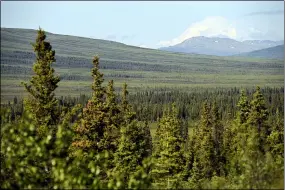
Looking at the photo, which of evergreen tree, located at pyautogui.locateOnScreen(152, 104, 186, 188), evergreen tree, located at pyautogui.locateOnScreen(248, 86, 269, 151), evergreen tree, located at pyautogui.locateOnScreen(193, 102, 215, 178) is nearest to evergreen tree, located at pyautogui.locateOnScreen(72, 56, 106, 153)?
evergreen tree, located at pyautogui.locateOnScreen(152, 104, 186, 188)

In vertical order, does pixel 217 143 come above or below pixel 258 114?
below

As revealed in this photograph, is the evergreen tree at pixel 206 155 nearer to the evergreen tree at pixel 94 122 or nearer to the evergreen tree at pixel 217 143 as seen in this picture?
the evergreen tree at pixel 217 143

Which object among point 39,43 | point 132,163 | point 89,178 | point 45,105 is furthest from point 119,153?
point 89,178

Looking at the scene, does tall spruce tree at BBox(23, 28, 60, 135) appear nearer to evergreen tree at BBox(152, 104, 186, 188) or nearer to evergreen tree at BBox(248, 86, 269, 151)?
evergreen tree at BBox(152, 104, 186, 188)

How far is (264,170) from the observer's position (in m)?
21.2

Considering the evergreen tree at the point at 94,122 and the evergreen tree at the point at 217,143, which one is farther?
the evergreen tree at the point at 217,143

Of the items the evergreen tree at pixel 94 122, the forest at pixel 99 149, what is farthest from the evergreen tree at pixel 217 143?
the evergreen tree at pixel 94 122

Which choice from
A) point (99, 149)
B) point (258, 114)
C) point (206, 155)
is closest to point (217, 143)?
point (206, 155)

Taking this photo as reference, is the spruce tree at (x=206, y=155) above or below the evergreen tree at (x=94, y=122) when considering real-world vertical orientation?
below

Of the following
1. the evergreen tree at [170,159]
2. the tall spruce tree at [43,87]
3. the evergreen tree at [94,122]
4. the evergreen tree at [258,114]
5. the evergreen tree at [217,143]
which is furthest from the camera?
the evergreen tree at [217,143]

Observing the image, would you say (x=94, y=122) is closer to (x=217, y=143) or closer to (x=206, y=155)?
(x=206, y=155)

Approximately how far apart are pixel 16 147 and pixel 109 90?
117ft

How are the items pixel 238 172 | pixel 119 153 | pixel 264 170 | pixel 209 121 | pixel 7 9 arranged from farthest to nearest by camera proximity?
pixel 209 121 → pixel 119 153 → pixel 7 9 → pixel 238 172 → pixel 264 170

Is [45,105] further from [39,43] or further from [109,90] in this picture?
[109,90]
